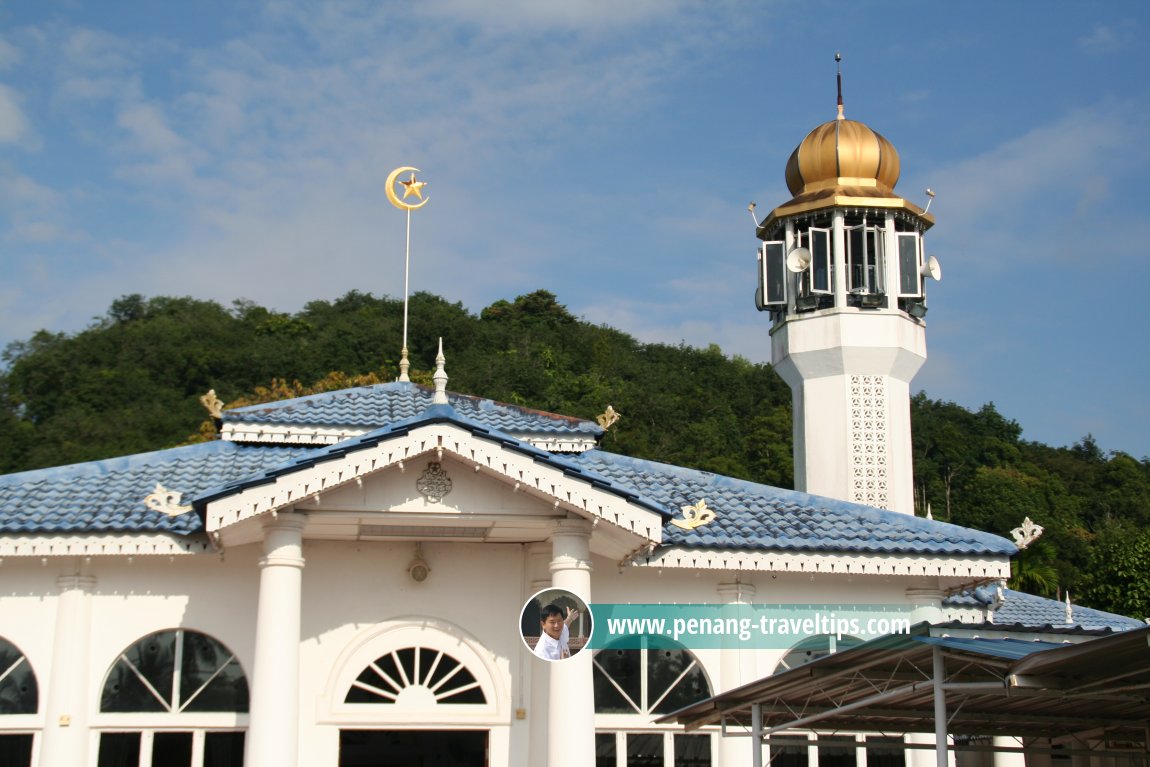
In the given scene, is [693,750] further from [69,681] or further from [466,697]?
[69,681]

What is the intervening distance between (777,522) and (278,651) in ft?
20.5

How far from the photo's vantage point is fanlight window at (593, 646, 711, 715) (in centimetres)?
1667

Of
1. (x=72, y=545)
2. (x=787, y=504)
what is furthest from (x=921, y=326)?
(x=72, y=545)

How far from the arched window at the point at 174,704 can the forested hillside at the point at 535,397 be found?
30994 millimetres

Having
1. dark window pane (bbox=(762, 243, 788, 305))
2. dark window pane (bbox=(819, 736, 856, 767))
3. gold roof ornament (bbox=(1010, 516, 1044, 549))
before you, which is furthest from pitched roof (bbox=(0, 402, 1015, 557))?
dark window pane (bbox=(762, 243, 788, 305))

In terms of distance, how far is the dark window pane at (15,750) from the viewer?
15461mm

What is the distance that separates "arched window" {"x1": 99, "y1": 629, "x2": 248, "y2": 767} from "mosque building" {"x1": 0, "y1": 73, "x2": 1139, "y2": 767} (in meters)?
0.02

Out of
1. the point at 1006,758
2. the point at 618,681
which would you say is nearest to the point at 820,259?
the point at 1006,758

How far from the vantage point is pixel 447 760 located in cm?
2181

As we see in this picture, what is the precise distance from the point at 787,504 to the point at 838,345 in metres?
5.56

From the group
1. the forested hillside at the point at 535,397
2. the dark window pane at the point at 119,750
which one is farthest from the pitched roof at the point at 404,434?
the forested hillside at the point at 535,397

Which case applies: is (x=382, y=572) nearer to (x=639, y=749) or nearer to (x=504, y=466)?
(x=504, y=466)

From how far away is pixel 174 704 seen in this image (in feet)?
51.4

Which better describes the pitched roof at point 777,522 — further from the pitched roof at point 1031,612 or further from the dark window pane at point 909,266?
the dark window pane at point 909,266
